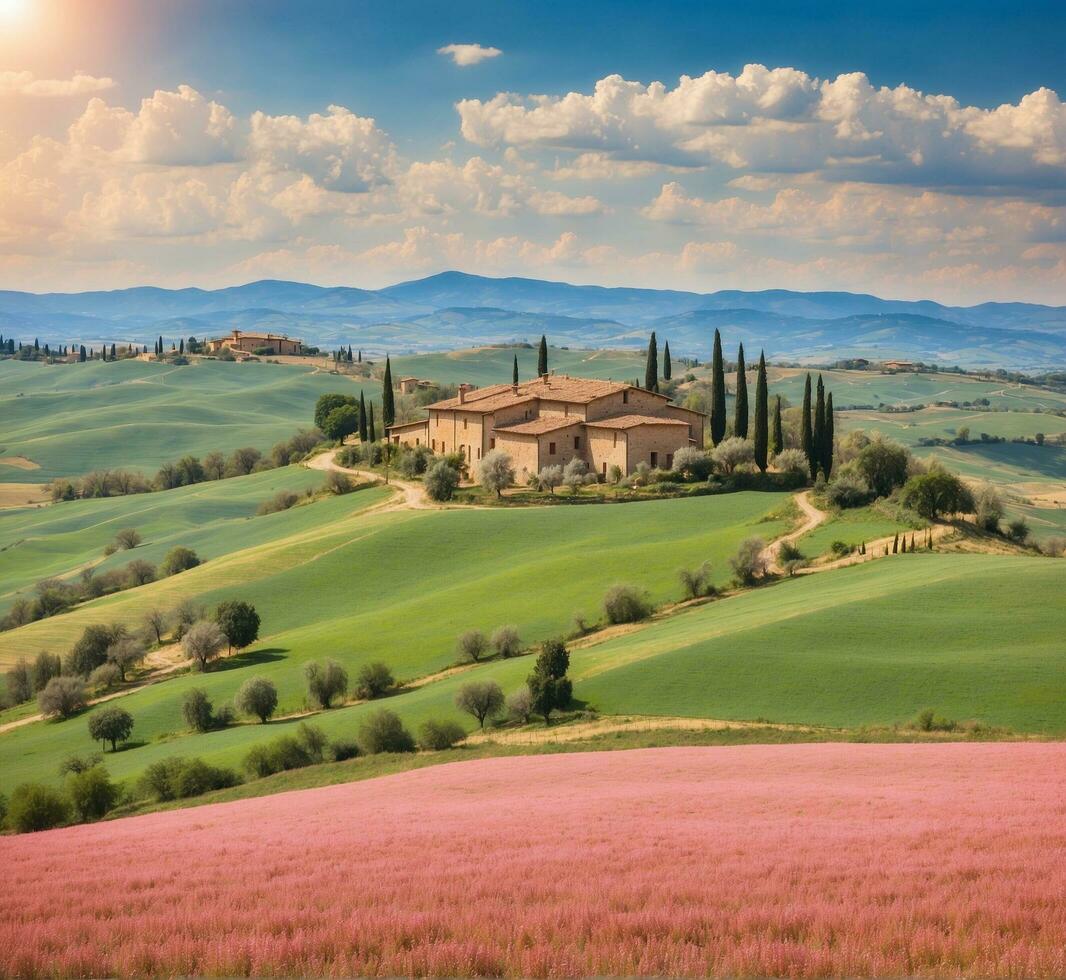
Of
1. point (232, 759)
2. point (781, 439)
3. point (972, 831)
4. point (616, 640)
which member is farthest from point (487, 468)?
point (972, 831)

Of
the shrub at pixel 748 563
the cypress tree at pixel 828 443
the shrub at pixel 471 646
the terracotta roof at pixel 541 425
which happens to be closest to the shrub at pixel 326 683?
the shrub at pixel 471 646

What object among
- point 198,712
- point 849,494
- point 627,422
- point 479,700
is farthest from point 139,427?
point 479,700

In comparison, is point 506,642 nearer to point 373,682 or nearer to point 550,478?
point 373,682

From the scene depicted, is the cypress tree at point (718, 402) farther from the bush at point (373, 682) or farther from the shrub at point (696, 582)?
the bush at point (373, 682)

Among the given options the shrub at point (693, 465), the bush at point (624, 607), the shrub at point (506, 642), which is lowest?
the shrub at point (506, 642)

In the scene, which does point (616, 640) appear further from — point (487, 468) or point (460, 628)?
point (487, 468)

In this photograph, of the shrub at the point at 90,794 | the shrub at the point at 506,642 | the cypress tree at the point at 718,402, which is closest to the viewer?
the shrub at the point at 90,794

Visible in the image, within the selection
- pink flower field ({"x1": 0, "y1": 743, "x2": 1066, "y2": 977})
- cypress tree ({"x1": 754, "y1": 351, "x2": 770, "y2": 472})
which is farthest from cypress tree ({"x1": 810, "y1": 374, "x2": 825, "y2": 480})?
pink flower field ({"x1": 0, "y1": 743, "x2": 1066, "y2": 977})
